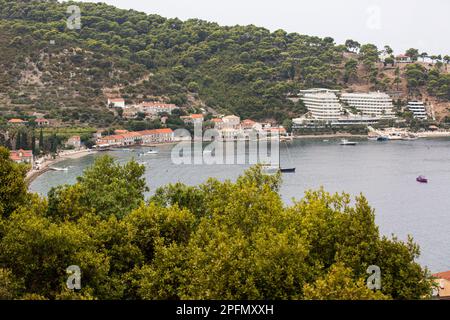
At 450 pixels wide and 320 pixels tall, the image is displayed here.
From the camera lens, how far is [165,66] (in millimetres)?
78250

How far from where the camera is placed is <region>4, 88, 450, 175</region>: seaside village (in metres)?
56.2


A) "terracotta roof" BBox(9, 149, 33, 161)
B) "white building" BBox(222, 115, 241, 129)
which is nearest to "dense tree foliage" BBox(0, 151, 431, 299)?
"terracotta roof" BBox(9, 149, 33, 161)

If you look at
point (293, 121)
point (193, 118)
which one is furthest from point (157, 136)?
point (293, 121)

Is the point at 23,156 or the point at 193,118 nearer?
the point at 23,156

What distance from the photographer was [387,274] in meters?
10.8

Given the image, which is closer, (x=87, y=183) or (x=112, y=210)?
(x=112, y=210)

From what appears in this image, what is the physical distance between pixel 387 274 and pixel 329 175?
3116 centimetres

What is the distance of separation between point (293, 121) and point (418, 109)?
647 inches

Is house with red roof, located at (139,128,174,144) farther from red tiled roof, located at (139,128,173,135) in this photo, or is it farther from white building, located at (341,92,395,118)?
white building, located at (341,92,395,118)

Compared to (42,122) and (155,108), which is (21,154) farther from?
(155,108)

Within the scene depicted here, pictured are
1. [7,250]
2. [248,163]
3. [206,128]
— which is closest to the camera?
[7,250]

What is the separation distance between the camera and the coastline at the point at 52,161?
4082 cm

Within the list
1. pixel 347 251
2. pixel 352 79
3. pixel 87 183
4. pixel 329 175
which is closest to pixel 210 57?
pixel 352 79

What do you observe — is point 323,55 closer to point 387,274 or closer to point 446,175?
point 446,175
